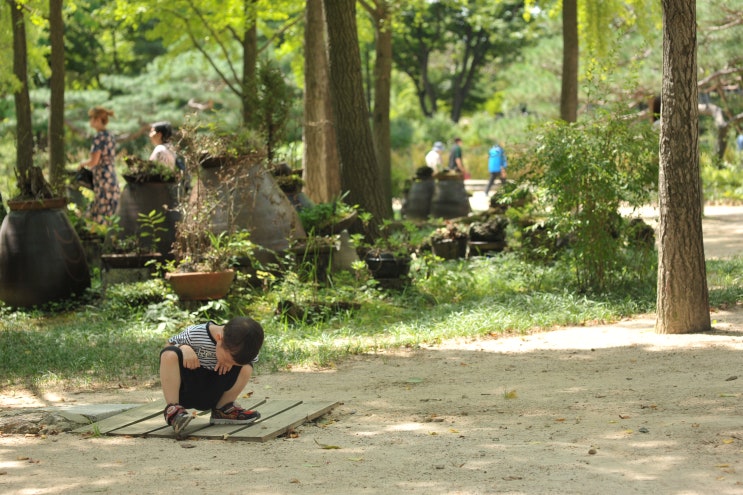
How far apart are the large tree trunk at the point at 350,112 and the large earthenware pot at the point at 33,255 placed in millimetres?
3785

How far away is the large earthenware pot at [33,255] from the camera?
1111 centimetres

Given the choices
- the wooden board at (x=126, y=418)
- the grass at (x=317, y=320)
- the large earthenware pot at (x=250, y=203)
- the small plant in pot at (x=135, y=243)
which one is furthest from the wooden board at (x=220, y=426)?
the small plant in pot at (x=135, y=243)

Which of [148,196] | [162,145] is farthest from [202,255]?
[162,145]

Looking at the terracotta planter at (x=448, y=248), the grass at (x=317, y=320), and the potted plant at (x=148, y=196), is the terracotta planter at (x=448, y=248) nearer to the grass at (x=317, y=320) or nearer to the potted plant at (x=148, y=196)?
the grass at (x=317, y=320)

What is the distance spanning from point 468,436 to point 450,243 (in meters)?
8.32

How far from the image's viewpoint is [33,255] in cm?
1111

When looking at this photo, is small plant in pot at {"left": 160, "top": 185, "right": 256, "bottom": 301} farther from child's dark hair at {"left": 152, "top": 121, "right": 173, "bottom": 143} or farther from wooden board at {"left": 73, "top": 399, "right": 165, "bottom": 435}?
wooden board at {"left": 73, "top": 399, "right": 165, "bottom": 435}

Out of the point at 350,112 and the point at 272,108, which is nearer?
the point at 350,112

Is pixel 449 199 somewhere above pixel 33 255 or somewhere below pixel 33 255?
above

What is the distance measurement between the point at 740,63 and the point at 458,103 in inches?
1062

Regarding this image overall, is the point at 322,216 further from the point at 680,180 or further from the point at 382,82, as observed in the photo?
the point at 382,82

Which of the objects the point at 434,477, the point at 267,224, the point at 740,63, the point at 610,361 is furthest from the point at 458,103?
the point at 434,477

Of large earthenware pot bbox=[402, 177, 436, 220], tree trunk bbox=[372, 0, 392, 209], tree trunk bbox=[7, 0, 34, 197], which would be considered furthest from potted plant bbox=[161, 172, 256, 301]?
large earthenware pot bbox=[402, 177, 436, 220]

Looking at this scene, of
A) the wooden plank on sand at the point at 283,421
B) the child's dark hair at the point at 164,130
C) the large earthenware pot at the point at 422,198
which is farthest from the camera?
the large earthenware pot at the point at 422,198
